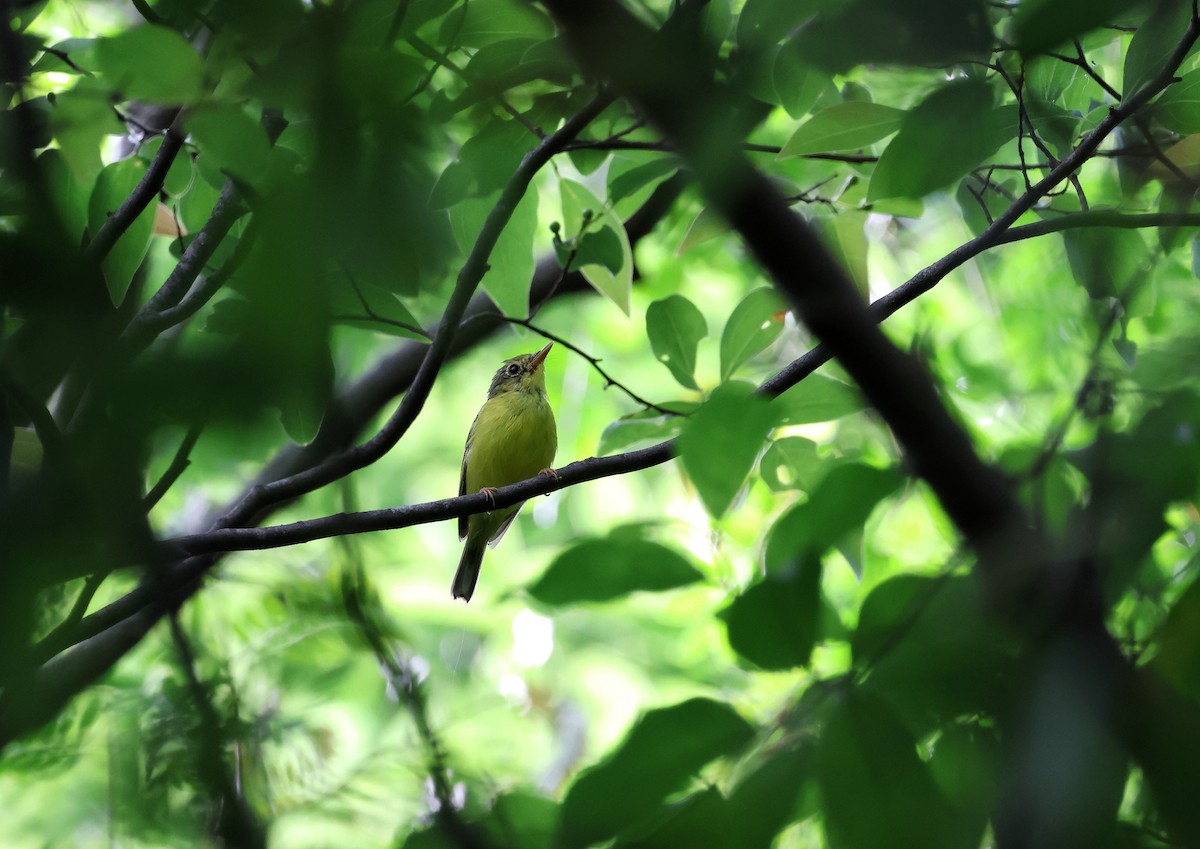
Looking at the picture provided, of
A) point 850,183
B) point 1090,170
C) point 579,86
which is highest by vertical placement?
point 1090,170

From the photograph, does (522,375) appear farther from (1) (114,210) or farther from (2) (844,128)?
(2) (844,128)

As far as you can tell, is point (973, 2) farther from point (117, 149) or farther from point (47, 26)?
point (47, 26)

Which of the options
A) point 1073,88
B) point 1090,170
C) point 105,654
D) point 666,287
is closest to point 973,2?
point 1073,88

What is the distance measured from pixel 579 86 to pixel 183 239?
7.05ft

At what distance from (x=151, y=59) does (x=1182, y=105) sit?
1776mm

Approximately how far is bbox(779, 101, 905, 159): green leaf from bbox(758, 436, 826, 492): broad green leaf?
0.74 m

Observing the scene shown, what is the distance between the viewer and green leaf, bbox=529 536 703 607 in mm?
965

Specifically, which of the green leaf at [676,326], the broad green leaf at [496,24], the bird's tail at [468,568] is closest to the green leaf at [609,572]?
the broad green leaf at [496,24]

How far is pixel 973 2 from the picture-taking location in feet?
2.10

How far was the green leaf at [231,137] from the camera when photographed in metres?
0.90

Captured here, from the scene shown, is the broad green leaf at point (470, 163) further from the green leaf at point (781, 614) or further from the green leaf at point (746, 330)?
the green leaf at point (746, 330)

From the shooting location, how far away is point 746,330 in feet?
7.79

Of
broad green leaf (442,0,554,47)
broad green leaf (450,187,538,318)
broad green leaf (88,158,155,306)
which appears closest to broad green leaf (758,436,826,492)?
broad green leaf (450,187,538,318)

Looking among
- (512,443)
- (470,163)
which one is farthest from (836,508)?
(512,443)
